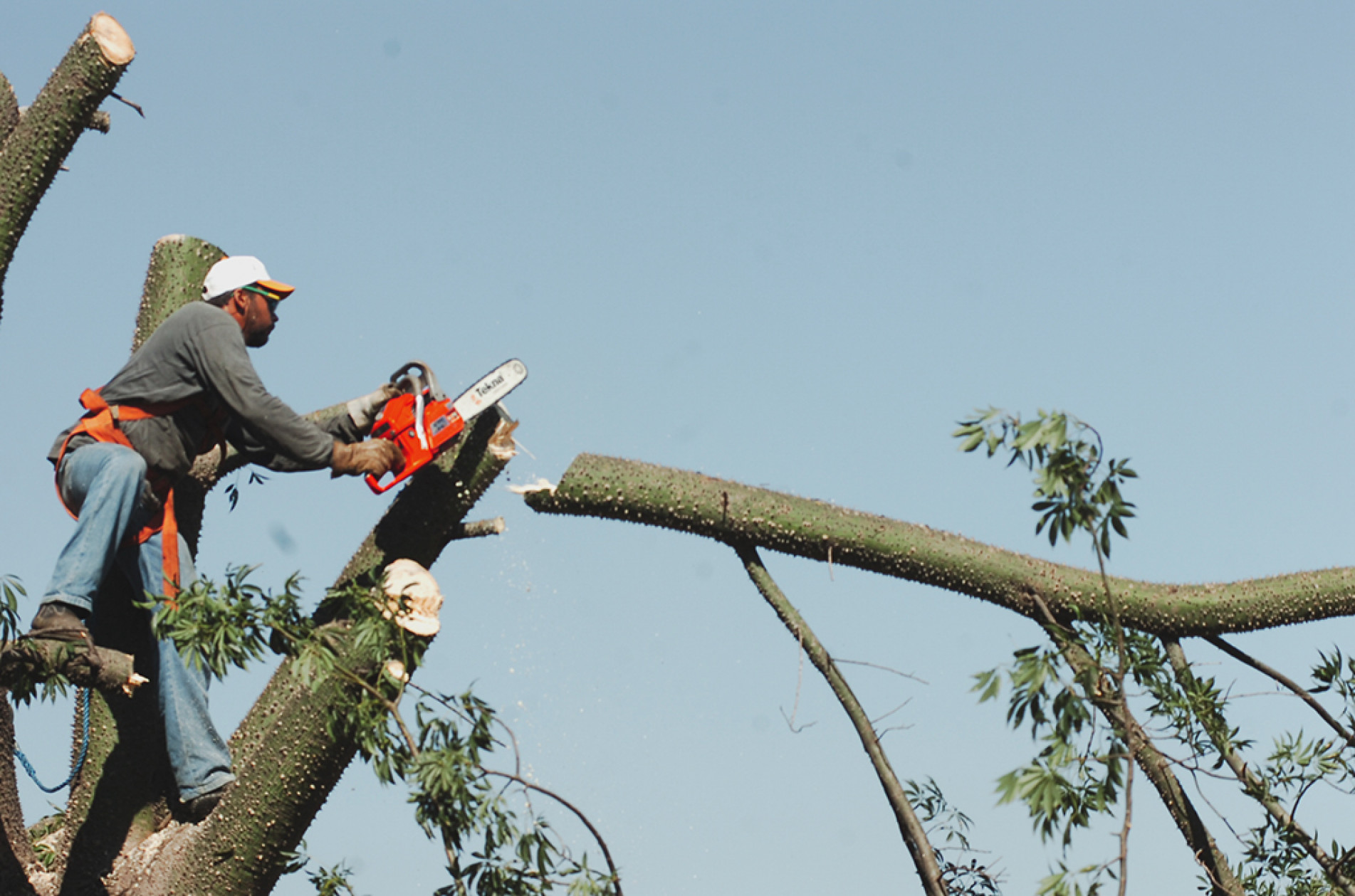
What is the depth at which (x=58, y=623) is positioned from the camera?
3.62 meters

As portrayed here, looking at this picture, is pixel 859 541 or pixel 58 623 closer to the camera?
pixel 58 623

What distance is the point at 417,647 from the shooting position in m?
3.86

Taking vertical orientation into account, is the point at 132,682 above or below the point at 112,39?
below

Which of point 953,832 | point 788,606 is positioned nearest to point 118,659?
point 788,606

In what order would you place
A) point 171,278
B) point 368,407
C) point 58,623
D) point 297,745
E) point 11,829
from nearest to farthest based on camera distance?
point 58,623, point 297,745, point 368,407, point 11,829, point 171,278

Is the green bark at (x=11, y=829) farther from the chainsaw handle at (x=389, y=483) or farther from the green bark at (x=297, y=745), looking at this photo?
the chainsaw handle at (x=389, y=483)

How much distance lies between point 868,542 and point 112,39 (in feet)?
12.1

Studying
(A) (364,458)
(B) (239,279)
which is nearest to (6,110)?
(B) (239,279)

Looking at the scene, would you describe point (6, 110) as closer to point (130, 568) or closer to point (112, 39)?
point (112, 39)

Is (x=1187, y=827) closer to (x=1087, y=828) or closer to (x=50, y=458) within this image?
(x=1087, y=828)

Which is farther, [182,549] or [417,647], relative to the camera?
[182,549]

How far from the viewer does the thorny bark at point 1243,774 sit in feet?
12.9

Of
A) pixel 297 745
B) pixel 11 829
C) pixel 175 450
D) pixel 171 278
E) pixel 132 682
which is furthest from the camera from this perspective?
pixel 171 278

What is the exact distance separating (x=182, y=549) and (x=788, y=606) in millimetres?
1917
